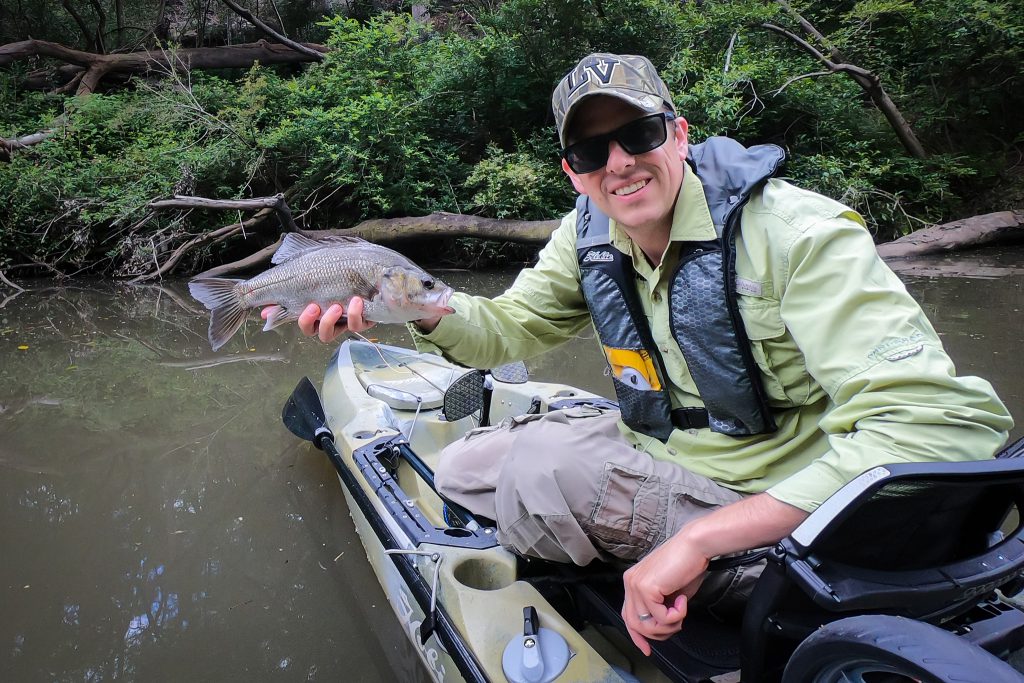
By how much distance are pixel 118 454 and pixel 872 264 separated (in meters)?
4.32

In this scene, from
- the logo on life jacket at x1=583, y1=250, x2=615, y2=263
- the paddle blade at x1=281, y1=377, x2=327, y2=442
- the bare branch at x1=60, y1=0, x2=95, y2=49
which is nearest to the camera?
the logo on life jacket at x1=583, y1=250, x2=615, y2=263

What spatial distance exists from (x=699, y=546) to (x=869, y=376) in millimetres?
462

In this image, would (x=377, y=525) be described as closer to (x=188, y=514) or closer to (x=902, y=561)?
(x=188, y=514)

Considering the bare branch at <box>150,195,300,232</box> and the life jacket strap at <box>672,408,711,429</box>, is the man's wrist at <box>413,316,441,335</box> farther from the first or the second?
the bare branch at <box>150,195,300,232</box>

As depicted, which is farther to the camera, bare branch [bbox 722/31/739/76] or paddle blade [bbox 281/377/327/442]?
bare branch [bbox 722/31/739/76]

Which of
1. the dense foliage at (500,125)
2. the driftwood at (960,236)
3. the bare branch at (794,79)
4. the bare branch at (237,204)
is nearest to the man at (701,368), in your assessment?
the bare branch at (237,204)

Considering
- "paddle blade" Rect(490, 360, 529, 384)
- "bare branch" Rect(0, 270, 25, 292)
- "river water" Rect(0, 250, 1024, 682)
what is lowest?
"bare branch" Rect(0, 270, 25, 292)

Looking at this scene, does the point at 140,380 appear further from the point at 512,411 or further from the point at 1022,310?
the point at 1022,310

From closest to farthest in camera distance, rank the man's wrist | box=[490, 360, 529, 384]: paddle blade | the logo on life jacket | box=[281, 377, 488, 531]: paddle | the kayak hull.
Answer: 1. the kayak hull
2. the logo on life jacket
3. the man's wrist
4. box=[281, 377, 488, 531]: paddle
5. box=[490, 360, 529, 384]: paddle blade

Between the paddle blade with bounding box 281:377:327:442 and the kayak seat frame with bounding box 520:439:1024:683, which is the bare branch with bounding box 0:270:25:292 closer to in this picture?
the paddle blade with bounding box 281:377:327:442

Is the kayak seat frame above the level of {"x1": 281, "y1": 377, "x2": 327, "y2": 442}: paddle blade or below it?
above

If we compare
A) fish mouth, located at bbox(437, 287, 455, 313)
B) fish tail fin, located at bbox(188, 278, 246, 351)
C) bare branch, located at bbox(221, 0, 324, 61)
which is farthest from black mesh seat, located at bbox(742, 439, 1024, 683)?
bare branch, located at bbox(221, 0, 324, 61)

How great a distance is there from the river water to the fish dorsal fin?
146cm

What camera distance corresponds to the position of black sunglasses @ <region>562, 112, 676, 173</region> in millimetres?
1663
